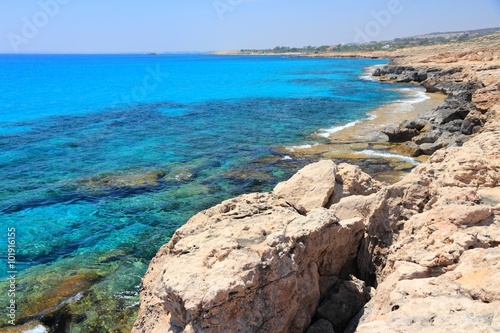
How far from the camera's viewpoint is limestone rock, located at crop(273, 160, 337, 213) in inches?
416

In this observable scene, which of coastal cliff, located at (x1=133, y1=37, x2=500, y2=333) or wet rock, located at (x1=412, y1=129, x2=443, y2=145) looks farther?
wet rock, located at (x1=412, y1=129, x2=443, y2=145)

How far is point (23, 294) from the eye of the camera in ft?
45.2

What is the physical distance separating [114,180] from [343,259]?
19.1m

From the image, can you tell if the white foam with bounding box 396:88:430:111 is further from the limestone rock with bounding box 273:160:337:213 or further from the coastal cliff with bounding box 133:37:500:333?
the limestone rock with bounding box 273:160:337:213

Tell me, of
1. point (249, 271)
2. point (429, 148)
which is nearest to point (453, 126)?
point (429, 148)

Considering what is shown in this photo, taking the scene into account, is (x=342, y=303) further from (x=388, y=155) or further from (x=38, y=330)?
(x=388, y=155)

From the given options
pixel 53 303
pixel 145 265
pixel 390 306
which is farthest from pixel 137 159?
pixel 390 306

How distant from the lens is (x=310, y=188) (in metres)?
10.9

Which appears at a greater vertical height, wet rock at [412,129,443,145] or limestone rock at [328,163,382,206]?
limestone rock at [328,163,382,206]

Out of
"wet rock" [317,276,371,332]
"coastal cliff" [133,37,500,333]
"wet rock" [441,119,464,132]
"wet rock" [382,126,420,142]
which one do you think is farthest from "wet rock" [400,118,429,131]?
"wet rock" [317,276,371,332]

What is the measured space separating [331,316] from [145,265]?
9239mm

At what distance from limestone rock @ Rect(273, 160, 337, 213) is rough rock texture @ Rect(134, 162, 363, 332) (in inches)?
37.5

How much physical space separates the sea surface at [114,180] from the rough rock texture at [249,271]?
5373 mm

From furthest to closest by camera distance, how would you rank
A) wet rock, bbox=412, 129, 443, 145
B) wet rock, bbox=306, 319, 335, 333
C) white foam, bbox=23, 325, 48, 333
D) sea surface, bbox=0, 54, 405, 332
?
1. wet rock, bbox=412, 129, 443, 145
2. sea surface, bbox=0, 54, 405, 332
3. white foam, bbox=23, 325, 48, 333
4. wet rock, bbox=306, 319, 335, 333
